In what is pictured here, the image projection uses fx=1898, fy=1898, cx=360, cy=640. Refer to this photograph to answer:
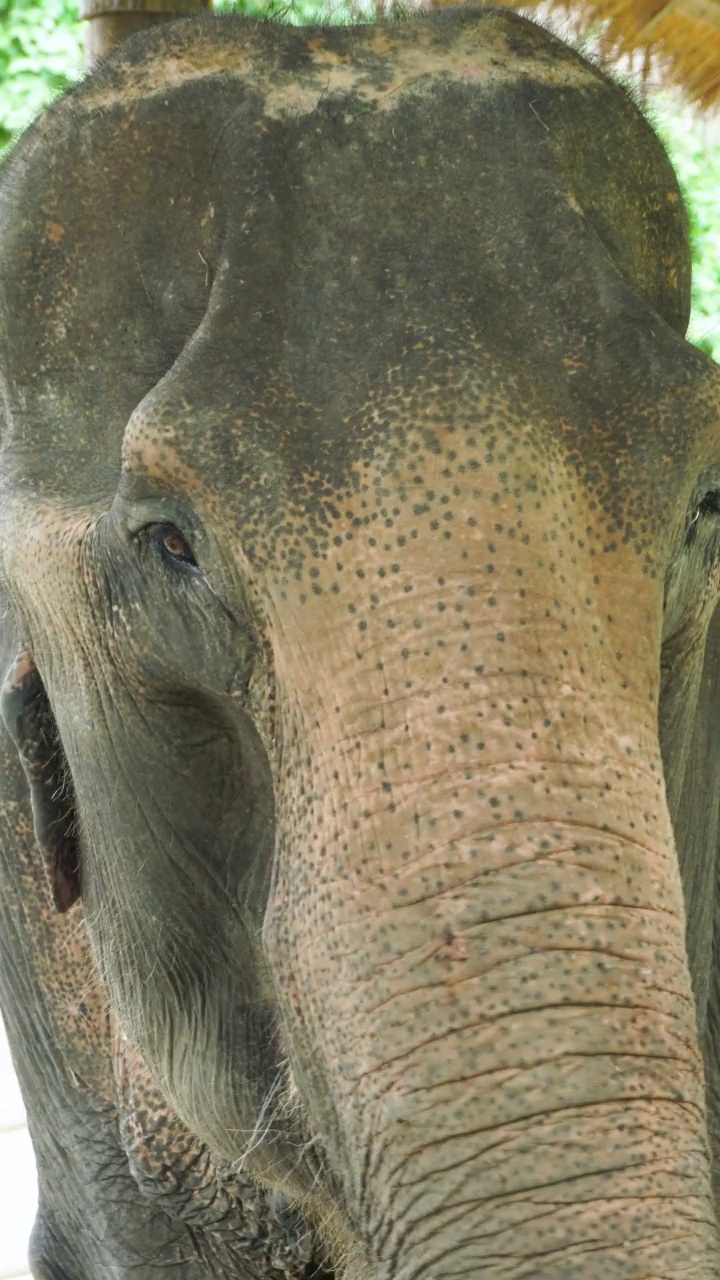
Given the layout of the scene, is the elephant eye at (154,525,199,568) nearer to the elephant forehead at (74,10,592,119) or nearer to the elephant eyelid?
the elephant eyelid

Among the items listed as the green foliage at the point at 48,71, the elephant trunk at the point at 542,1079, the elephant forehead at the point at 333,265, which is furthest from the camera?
the green foliage at the point at 48,71

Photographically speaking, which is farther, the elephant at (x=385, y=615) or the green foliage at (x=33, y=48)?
the green foliage at (x=33, y=48)

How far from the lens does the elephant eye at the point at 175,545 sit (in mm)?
1829

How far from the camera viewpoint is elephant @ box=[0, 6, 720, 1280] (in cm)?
148

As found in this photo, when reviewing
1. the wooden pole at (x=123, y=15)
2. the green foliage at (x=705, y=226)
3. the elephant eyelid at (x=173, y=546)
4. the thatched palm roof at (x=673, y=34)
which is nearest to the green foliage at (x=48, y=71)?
the green foliage at (x=705, y=226)

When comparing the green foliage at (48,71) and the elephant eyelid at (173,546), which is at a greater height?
the green foliage at (48,71)

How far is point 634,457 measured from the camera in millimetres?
1764

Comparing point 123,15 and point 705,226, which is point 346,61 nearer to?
point 123,15

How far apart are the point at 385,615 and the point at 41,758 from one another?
0.84 meters

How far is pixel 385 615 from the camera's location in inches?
63.2

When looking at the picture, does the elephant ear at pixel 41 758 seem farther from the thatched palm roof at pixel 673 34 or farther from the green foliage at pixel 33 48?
the green foliage at pixel 33 48

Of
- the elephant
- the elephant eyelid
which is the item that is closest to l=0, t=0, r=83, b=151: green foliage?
the elephant

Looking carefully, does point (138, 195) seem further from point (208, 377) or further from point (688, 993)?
point (688, 993)

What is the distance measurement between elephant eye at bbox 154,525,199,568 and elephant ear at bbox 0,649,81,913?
0.50 metres
